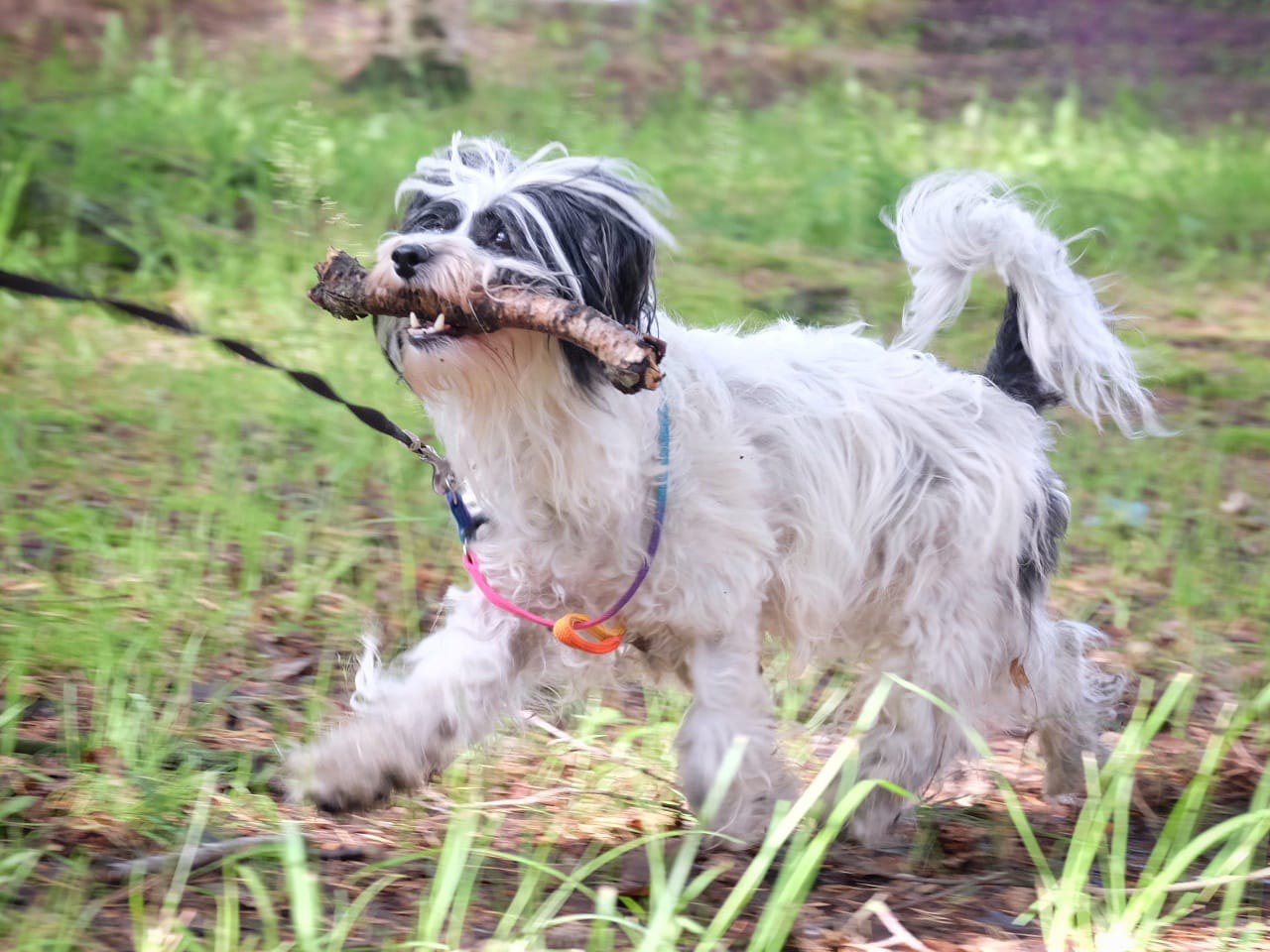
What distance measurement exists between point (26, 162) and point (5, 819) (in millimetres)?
4779

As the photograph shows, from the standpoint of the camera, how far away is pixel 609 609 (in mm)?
3400

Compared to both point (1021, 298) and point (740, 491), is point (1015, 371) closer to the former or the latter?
point (1021, 298)

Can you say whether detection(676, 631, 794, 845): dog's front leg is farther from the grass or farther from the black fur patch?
the black fur patch

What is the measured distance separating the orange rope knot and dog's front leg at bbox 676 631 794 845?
0.18 meters

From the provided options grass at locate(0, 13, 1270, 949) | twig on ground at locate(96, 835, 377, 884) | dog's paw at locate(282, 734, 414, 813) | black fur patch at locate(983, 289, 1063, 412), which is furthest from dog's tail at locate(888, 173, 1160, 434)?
twig on ground at locate(96, 835, 377, 884)

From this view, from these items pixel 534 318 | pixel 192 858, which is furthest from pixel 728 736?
pixel 192 858

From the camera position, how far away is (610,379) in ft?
9.80

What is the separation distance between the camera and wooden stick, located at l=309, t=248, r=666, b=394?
115 inches

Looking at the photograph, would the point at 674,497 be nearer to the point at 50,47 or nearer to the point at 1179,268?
the point at 1179,268

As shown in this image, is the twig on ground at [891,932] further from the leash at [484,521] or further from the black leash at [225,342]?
the black leash at [225,342]

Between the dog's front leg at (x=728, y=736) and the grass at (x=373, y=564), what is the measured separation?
0.13 metres

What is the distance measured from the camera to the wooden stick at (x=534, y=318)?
292 centimetres

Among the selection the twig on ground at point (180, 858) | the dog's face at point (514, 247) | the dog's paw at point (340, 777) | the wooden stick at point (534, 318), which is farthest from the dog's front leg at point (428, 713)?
the wooden stick at point (534, 318)

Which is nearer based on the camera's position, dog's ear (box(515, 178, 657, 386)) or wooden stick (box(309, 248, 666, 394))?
wooden stick (box(309, 248, 666, 394))
